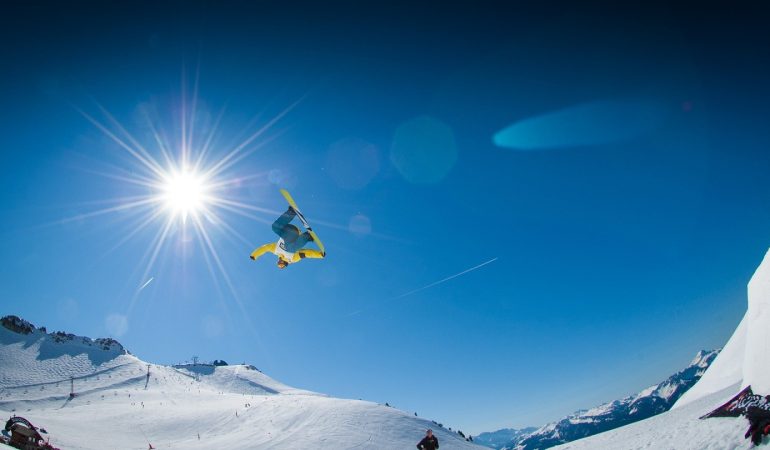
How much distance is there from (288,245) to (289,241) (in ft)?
0.83

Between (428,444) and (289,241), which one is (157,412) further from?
(428,444)

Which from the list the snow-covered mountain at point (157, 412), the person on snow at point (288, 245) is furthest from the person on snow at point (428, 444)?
the snow-covered mountain at point (157, 412)

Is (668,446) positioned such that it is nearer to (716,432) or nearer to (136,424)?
(716,432)

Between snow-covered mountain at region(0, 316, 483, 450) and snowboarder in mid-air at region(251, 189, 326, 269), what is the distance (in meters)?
22.1

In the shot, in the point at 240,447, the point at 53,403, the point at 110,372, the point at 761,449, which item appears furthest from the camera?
the point at 110,372

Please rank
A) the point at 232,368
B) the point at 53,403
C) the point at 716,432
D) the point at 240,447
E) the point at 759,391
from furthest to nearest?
the point at 232,368
the point at 53,403
the point at 240,447
the point at 759,391
the point at 716,432

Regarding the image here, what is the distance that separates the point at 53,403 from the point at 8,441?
44.6m

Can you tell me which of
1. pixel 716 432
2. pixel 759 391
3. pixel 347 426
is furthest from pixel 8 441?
pixel 759 391

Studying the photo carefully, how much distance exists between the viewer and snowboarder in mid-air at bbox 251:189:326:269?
13430 mm

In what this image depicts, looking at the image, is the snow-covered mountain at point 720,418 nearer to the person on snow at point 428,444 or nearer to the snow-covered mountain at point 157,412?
the person on snow at point 428,444

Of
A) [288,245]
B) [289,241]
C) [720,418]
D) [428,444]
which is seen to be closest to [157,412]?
[288,245]

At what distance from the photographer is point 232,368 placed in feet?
332

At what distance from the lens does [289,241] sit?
13969 millimetres

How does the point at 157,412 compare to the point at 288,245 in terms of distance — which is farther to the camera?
the point at 157,412
